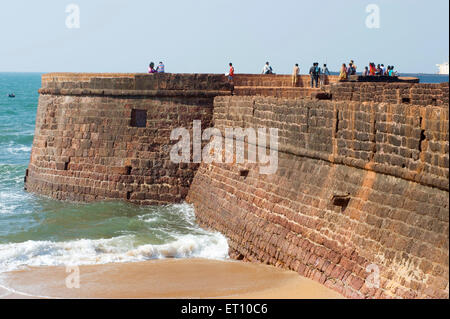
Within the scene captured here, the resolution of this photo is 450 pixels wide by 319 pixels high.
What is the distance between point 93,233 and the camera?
13.8 meters

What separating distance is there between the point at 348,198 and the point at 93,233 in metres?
5.21

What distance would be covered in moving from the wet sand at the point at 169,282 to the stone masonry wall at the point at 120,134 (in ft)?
12.3

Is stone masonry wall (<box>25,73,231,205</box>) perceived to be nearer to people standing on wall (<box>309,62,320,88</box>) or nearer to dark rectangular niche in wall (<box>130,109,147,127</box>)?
dark rectangular niche in wall (<box>130,109,147,127</box>)

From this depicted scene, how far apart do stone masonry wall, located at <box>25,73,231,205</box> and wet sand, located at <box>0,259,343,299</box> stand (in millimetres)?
3756

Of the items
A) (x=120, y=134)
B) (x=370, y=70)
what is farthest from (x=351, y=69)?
(x=120, y=134)

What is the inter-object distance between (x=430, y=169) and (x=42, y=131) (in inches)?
405

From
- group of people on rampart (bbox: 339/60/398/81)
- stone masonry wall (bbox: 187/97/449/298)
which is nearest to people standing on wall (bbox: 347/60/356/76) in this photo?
group of people on rampart (bbox: 339/60/398/81)

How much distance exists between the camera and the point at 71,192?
16.3 metres

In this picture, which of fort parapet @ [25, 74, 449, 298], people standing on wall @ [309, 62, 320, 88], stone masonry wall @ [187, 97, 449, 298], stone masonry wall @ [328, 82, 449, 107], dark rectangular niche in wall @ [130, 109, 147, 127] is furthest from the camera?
people standing on wall @ [309, 62, 320, 88]

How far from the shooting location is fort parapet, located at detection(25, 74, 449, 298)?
9.15 metres

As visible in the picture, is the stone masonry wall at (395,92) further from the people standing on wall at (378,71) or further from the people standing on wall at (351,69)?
the people standing on wall at (378,71)

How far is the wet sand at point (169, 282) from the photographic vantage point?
10.4 m
